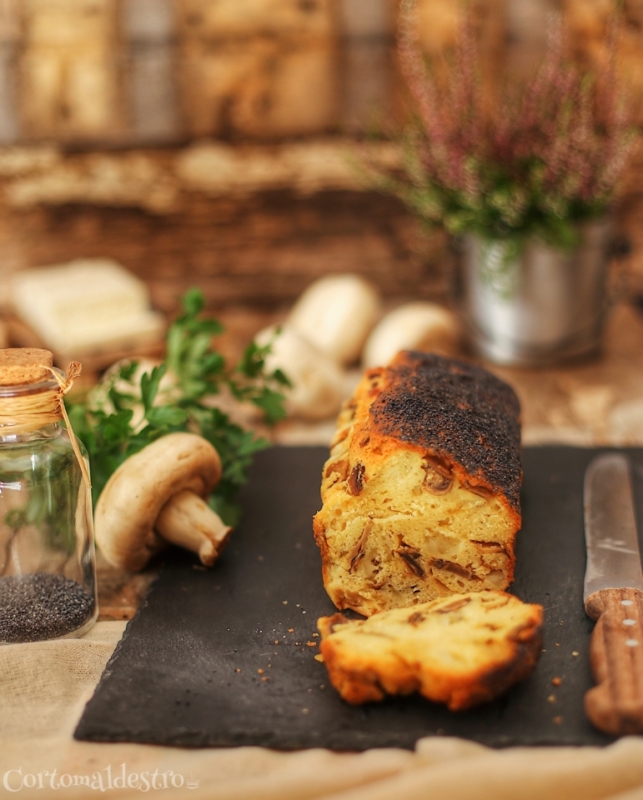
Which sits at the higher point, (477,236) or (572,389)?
(477,236)

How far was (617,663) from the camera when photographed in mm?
1702

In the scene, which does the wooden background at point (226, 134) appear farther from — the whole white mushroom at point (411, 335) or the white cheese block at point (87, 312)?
the whole white mushroom at point (411, 335)

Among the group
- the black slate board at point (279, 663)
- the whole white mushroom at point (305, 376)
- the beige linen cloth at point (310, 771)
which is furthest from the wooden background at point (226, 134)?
the beige linen cloth at point (310, 771)

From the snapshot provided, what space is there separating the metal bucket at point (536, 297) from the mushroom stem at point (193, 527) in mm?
1868

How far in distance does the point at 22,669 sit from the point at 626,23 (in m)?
3.83

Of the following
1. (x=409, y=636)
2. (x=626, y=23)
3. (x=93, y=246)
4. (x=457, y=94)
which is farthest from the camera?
(x=93, y=246)

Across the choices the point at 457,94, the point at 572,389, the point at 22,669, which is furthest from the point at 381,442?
the point at 457,94

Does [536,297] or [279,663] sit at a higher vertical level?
[536,297]

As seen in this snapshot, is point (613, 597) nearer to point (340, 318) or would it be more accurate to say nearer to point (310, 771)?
point (310, 771)

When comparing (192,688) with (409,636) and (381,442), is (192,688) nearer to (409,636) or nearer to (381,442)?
(409,636)

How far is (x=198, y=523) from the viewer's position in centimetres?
226

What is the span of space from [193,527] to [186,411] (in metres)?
0.34

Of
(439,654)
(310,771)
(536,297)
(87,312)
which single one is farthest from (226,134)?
(310,771)

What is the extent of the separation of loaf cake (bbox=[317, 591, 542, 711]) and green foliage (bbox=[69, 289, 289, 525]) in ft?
2.61
